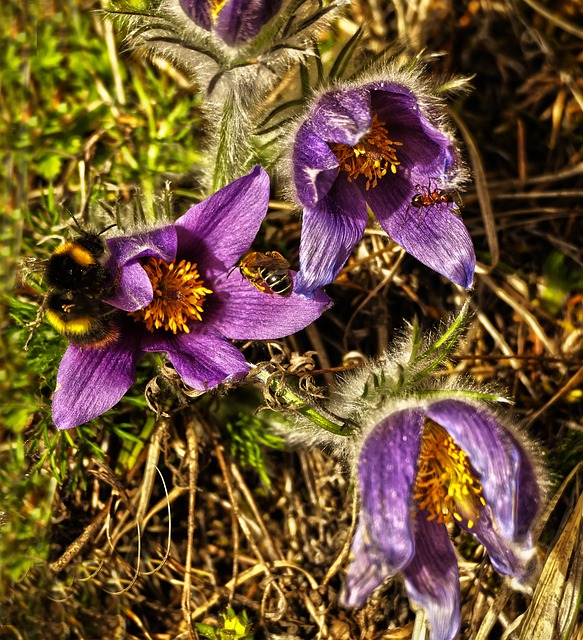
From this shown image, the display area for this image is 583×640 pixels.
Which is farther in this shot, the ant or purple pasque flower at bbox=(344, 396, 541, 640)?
the ant

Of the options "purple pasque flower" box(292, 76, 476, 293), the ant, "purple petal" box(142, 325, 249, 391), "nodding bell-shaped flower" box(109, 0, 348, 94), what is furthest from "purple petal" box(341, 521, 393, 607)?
"nodding bell-shaped flower" box(109, 0, 348, 94)

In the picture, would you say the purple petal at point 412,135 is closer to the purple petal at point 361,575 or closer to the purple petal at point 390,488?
the purple petal at point 390,488

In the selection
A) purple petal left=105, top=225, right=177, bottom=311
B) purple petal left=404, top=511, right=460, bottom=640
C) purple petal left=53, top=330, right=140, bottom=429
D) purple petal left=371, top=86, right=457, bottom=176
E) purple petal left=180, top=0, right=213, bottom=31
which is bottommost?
purple petal left=404, top=511, right=460, bottom=640

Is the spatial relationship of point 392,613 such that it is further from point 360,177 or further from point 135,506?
point 360,177

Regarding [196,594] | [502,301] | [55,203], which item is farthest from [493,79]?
[196,594]

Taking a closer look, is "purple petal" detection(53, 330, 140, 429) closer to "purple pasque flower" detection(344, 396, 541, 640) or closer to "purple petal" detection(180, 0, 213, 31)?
"purple pasque flower" detection(344, 396, 541, 640)

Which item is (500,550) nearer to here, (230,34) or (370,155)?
(370,155)
